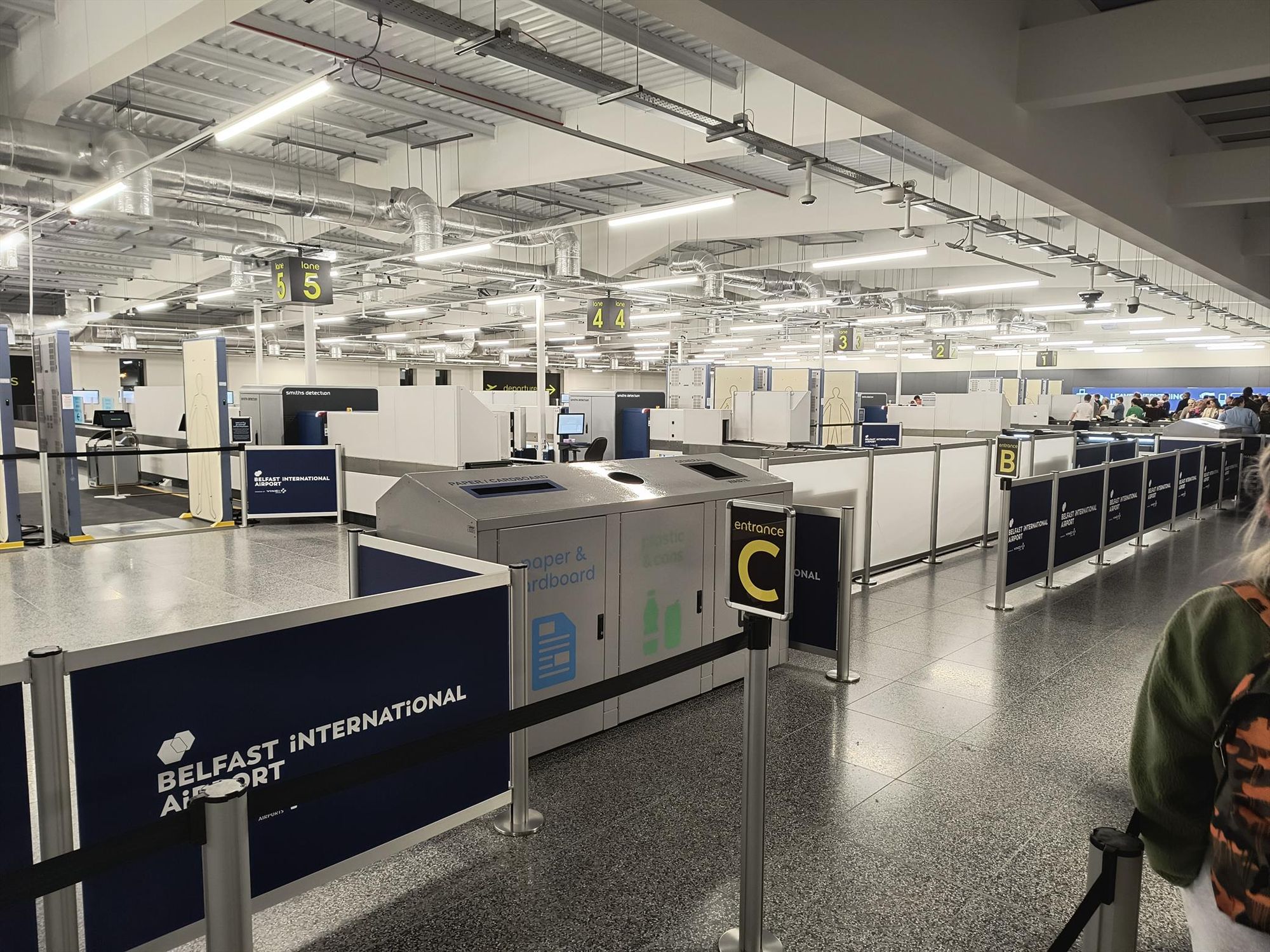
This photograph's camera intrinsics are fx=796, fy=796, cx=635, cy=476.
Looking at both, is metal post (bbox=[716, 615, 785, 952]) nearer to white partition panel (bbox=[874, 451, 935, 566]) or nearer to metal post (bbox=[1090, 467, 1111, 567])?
white partition panel (bbox=[874, 451, 935, 566])

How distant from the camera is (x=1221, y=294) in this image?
1977 centimetres

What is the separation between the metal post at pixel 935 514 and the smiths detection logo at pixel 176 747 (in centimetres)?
703

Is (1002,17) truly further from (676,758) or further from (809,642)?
(676,758)

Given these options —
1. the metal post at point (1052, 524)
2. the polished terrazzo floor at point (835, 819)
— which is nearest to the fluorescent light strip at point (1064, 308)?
the metal post at point (1052, 524)

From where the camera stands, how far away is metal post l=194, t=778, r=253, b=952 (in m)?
1.43

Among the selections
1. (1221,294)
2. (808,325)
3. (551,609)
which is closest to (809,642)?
(551,609)

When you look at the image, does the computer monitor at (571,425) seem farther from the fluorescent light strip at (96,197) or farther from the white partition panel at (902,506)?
the white partition panel at (902,506)

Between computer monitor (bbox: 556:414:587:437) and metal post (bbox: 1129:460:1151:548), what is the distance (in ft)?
27.9

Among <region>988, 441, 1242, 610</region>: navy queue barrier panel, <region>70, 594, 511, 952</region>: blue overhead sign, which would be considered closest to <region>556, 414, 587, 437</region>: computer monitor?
<region>988, 441, 1242, 610</region>: navy queue barrier panel

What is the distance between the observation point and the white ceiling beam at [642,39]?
5738 mm

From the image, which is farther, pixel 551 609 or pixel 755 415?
pixel 755 415

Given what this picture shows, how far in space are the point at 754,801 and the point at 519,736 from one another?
3.13 feet

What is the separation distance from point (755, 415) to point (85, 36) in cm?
785

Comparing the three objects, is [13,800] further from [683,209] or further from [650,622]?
[683,209]
